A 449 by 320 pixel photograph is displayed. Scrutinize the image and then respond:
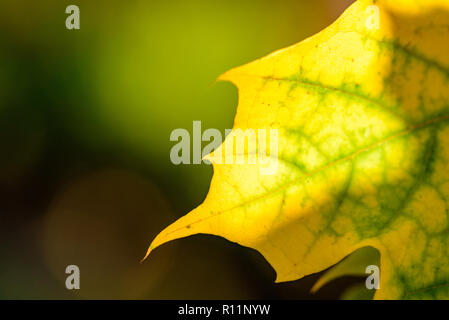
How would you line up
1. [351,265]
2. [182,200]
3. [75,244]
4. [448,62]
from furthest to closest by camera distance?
[75,244] < [182,200] < [351,265] < [448,62]

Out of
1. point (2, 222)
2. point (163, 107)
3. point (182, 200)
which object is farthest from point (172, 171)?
point (2, 222)

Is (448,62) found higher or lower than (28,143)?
higher

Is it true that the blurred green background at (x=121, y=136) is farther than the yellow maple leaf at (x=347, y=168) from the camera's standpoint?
Yes

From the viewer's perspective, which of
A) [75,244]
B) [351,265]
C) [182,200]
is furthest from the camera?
[75,244]

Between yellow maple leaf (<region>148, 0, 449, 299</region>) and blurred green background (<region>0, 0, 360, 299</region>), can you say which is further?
blurred green background (<region>0, 0, 360, 299</region>)

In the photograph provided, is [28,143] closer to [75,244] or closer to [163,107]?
[75,244]
